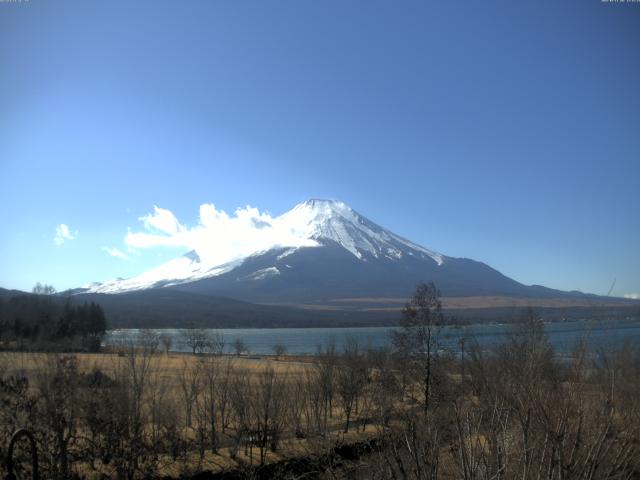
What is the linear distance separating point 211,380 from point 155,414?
11.1 feet

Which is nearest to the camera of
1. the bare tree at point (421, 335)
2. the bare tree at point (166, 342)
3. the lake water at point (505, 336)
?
the lake water at point (505, 336)

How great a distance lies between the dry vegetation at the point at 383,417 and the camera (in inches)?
259

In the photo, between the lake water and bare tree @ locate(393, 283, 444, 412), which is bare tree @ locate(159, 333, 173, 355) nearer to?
the lake water

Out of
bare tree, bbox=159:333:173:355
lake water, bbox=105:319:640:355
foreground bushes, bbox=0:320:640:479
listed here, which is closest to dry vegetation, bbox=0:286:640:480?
foreground bushes, bbox=0:320:640:479

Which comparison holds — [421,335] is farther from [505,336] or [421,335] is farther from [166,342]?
[166,342]

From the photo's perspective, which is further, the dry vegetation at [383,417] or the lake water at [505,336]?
the lake water at [505,336]

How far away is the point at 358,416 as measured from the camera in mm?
32500

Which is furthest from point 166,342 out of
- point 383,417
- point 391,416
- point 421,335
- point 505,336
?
point 383,417

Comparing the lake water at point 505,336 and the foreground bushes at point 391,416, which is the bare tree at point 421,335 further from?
the lake water at point 505,336

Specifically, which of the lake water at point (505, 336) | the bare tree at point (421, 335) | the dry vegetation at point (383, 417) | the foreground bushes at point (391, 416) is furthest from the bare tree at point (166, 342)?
the bare tree at point (421, 335)

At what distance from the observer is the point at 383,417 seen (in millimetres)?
18062

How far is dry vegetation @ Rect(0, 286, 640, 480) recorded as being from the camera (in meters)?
6.59

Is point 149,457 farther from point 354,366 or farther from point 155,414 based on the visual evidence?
point 354,366

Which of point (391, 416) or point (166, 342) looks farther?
point (166, 342)
